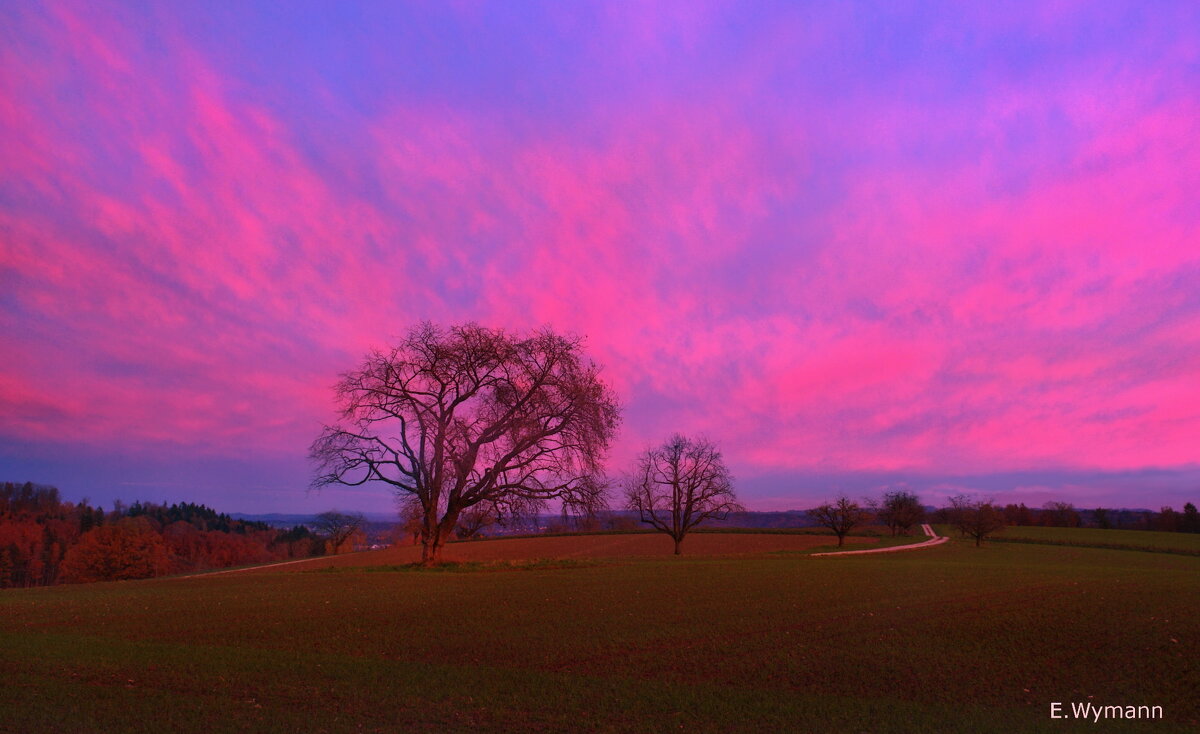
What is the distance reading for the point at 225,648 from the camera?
1092 cm

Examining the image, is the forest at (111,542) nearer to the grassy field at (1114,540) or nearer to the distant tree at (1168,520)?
the grassy field at (1114,540)

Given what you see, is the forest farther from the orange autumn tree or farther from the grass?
the grass

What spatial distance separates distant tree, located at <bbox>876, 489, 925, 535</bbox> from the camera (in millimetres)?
76562

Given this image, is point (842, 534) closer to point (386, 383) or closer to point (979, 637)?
point (386, 383)

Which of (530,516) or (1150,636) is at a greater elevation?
(530,516)

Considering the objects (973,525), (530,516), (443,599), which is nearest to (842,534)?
(973,525)

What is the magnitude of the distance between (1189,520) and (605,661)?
114 metres

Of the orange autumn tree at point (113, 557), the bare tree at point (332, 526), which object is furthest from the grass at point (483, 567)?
the bare tree at point (332, 526)

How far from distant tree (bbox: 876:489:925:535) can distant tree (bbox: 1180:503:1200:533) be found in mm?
41081

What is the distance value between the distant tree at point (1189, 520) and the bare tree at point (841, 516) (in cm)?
5965

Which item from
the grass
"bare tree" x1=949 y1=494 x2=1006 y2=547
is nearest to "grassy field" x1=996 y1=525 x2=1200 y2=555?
"bare tree" x1=949 y1=494 x2=1006 y2=547

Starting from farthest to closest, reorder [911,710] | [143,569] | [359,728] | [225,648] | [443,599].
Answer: [143,569], [443,599], [225,648], [911,710], [359,728]

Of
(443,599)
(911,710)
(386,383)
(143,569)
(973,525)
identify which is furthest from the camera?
(973,525)

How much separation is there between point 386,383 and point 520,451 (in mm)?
6610
